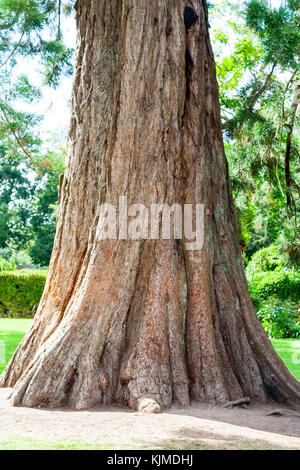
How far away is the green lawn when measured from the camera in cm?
906

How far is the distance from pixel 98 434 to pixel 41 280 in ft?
50.4

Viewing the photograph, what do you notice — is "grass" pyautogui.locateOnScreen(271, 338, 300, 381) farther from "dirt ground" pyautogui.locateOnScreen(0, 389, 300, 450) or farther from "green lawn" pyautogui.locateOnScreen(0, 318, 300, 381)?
"dirt ground" pyautogui.locateOnScreen(0, 389, 300, 450)

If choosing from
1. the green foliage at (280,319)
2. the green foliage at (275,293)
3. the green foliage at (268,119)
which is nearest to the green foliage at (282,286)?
the green foliage at (275,293)

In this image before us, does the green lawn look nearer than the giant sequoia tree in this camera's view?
No

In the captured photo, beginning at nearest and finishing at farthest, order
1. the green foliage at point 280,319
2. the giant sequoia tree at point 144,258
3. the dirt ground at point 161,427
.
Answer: the dirt ground at point 161,427, the giant sequoia tree at point 144,258, the green foliage at point 280,319

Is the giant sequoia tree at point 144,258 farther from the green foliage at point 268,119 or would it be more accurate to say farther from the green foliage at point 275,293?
the green foliage at point 275,293

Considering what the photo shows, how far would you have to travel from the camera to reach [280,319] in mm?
14719

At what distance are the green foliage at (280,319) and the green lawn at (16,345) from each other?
73.0 inches

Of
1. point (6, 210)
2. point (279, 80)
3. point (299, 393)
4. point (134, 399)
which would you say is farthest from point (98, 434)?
point (6, 210)

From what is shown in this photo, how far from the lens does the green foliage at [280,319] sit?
14.5m

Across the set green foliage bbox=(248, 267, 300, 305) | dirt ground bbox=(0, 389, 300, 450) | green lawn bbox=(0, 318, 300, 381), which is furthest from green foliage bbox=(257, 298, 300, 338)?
dirt ground bbox=(0, 389, 300, 450)

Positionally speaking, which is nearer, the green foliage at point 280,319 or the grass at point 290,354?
the grass at point 290,354

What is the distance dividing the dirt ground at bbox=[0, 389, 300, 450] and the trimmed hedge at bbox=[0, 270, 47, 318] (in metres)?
14.1

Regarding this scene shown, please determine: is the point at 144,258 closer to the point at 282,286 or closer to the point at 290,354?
the point at 290,354
